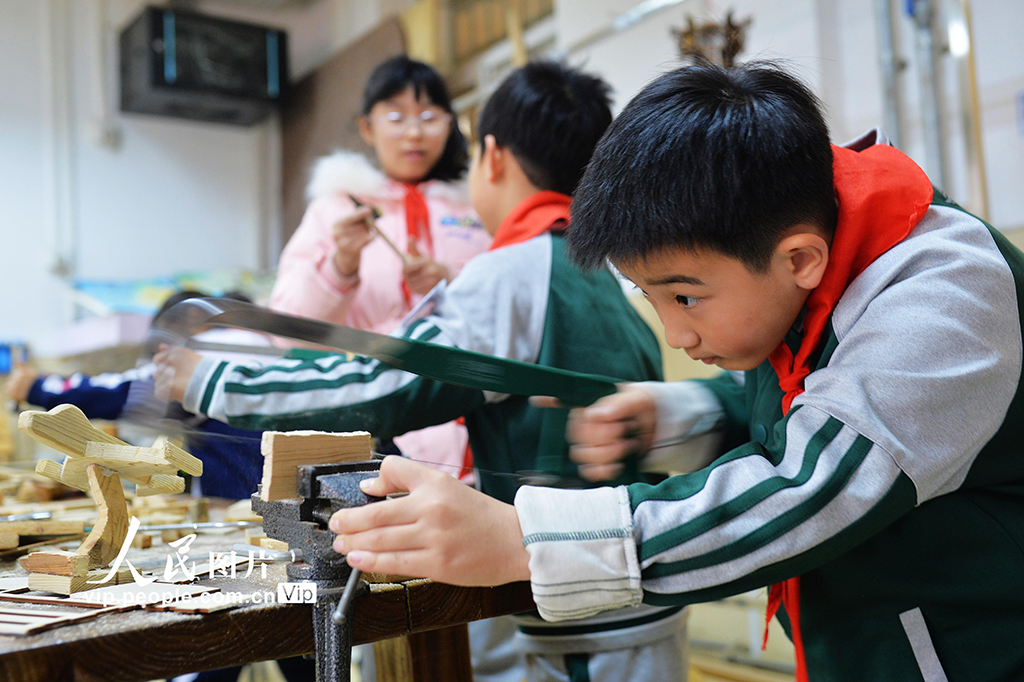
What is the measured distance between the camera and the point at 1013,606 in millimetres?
628

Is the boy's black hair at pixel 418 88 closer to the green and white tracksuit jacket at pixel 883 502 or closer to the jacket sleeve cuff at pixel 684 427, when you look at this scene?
the jacket sleeve cuff at pixel 684 427

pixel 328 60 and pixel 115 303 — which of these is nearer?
pixel 115 303

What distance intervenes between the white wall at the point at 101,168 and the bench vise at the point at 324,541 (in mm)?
3868

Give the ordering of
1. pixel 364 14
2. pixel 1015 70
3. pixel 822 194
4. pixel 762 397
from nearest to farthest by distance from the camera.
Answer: pixel 822 194
pixel 762 397
pixel 1015 70
pixel 364 14

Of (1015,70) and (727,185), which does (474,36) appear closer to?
(1015,70)

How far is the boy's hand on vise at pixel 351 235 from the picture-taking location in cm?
149

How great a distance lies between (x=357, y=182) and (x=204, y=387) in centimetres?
87

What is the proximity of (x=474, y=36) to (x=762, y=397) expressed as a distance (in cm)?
313

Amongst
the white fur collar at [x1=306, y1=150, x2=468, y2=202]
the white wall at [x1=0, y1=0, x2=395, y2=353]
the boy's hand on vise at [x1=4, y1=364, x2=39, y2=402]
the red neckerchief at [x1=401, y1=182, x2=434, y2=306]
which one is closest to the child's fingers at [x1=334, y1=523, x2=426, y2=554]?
the red neckerchief at [x1=401, y1=182, x2=434, y2=306]

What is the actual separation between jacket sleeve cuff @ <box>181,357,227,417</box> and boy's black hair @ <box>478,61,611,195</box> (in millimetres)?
572

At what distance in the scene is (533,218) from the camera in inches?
45.8

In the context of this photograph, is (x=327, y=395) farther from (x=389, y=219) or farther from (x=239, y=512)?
(x=389, y=219)

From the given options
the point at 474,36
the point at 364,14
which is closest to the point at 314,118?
the point at 364,14

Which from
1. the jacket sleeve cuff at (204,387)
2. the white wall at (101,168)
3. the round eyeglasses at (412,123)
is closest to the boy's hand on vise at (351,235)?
the round eyeglasses at (412,123)
